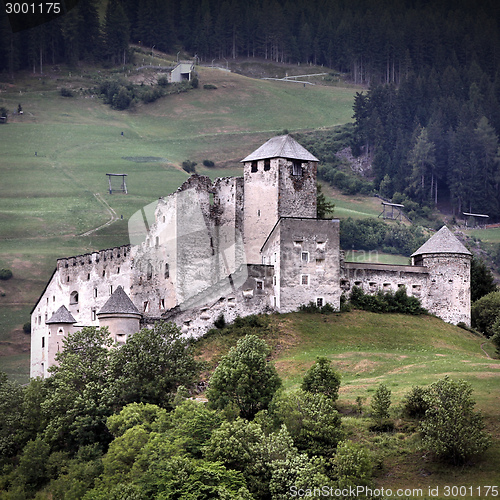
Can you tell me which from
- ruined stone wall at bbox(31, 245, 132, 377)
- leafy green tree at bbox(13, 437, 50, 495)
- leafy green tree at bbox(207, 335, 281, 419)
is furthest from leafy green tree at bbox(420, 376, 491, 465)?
ruined stone wall at bbox(31, 245, 132, 377)

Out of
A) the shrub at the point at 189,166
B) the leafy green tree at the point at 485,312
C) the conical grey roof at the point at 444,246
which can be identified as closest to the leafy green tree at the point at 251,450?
the conical grey roof at the point at 444,246

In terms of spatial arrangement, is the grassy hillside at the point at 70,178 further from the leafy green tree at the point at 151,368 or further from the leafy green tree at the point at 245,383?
the leafy green tree at the point at 245,383

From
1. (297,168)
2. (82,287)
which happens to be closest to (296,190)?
(297,168)

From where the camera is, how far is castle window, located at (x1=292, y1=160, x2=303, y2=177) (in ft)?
274

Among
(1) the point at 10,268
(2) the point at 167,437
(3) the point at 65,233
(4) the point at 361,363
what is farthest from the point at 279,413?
(3) the point at 65,233

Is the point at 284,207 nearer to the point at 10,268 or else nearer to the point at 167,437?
the point at 167,437

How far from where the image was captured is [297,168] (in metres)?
83.8

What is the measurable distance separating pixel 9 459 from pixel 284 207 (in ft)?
106

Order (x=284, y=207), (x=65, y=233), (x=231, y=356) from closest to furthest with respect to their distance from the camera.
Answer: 1. (x=231, y=356)
2. (x=284, y=207)
3. (x=65, y=233)

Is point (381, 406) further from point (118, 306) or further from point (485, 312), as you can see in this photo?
point (485, 312)

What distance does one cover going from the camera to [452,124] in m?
192

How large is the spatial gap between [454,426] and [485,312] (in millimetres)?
39411

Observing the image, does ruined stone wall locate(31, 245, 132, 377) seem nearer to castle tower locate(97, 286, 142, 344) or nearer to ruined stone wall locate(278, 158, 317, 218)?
castle tower locate(97, 286, 142, 344)

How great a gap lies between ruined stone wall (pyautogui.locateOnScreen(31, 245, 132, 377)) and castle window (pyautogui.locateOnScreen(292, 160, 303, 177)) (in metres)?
18.1
